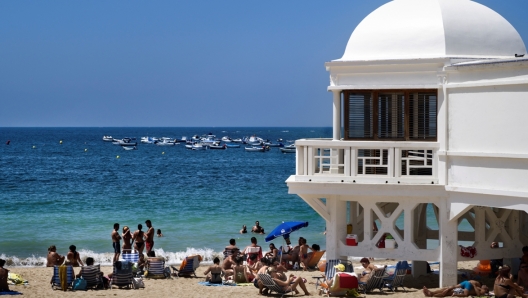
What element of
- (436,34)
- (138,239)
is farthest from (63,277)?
(436,34)

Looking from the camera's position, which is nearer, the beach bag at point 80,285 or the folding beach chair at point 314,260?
the beach bag at point 80,285

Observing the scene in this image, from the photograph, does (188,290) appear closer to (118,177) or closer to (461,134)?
(461,134)

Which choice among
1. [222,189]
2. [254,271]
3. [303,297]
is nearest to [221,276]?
[254,271]

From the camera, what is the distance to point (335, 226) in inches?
708

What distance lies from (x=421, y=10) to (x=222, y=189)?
46.6 metres

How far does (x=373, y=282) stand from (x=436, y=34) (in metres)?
5.24

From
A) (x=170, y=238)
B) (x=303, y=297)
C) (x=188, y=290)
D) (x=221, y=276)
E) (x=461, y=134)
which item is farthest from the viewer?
(x=170, y=238)

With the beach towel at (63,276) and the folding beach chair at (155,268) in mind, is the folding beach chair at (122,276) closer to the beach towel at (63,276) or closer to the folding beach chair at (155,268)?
the beach towel at (63,276)

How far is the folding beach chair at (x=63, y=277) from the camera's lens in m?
19.2

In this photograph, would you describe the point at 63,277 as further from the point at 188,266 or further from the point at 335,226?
the point at 335,226

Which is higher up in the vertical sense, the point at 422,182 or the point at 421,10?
the point at 421,10

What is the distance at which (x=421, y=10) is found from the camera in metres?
17.9

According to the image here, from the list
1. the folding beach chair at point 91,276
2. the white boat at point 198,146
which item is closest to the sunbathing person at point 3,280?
the folding beach chair at point 91,276

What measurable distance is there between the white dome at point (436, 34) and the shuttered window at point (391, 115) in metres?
0.81
